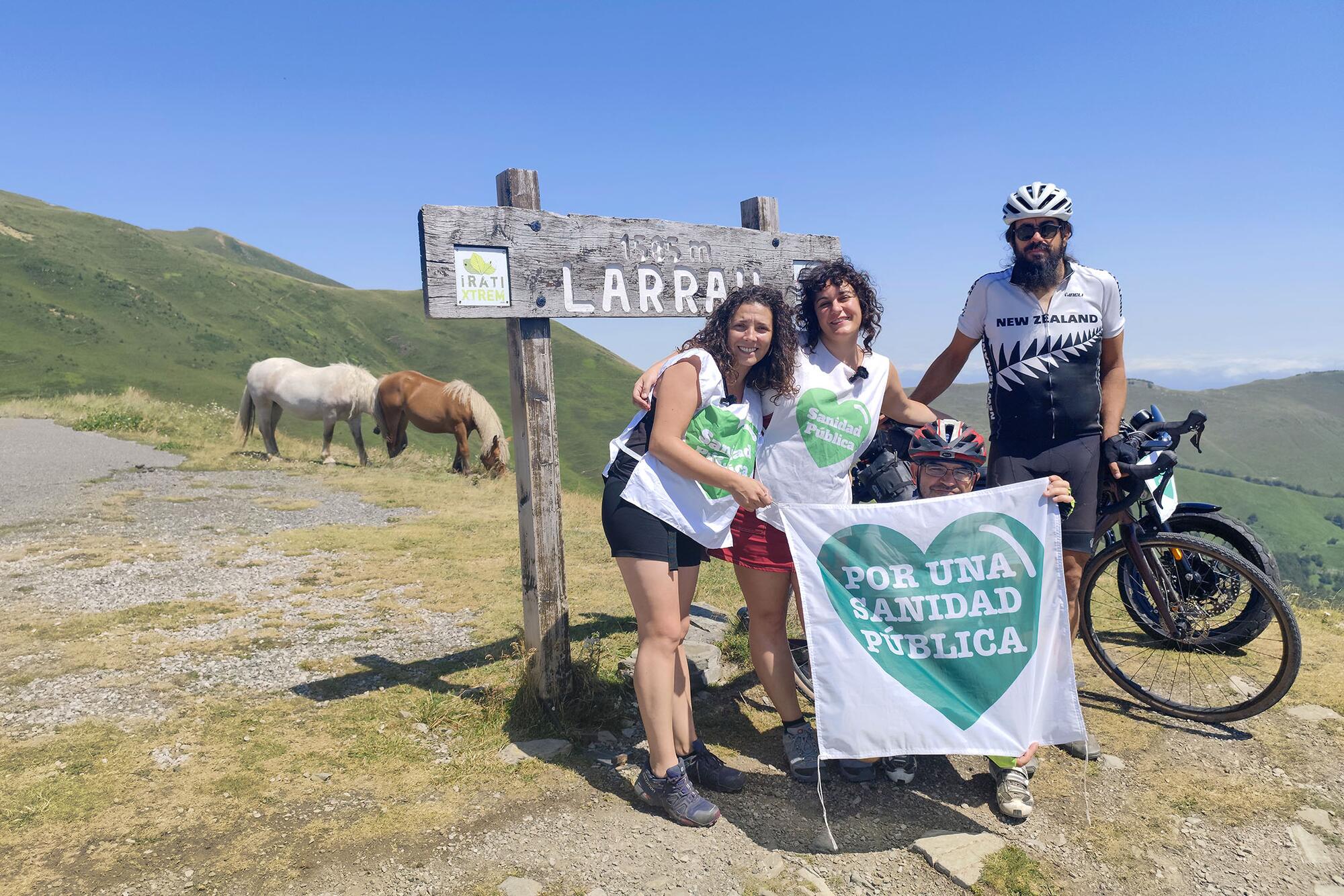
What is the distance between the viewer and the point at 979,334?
438 centimetres

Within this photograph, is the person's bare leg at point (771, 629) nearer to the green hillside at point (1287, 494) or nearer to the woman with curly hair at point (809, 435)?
the woman with curly hair at point (809, 435)

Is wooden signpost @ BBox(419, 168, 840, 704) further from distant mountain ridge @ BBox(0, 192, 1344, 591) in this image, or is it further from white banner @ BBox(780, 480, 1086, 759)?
distant mountain ridge @ BBox(0, 192, 1344, 591)

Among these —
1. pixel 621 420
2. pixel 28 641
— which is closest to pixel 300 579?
pixel 28 641

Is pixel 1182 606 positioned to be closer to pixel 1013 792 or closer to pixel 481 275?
pixel 1013 792

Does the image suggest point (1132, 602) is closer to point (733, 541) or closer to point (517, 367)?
point (733, 541)

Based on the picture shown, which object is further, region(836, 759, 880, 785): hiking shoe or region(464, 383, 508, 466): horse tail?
region(464, 383, 508, 466): horse tail

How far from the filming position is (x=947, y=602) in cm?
365

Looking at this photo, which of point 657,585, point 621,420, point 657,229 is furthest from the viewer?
point 621,420

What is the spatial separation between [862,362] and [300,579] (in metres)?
6.18

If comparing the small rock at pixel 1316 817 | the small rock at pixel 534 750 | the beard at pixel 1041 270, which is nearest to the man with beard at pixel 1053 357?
the beard at pixel 1041 270

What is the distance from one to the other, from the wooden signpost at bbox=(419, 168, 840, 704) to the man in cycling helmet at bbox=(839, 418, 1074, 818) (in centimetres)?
176

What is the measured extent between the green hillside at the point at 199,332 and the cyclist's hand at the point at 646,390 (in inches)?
2129

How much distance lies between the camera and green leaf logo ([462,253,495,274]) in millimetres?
4207

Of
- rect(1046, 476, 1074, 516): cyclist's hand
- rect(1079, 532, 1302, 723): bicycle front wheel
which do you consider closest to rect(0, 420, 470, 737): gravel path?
rect(1046, 476, 1074, 516): cyclist's hand
